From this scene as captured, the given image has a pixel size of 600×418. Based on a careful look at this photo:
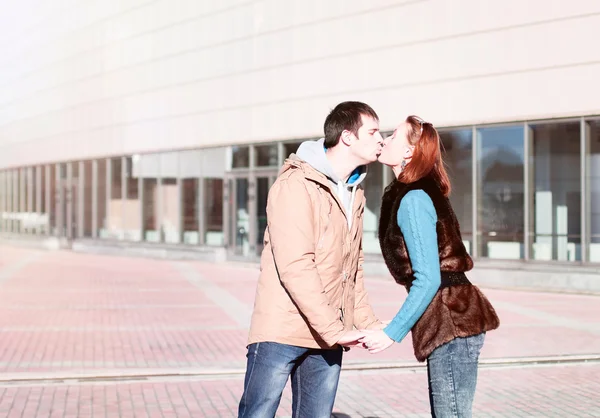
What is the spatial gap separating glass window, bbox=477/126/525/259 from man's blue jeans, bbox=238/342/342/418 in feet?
54.2

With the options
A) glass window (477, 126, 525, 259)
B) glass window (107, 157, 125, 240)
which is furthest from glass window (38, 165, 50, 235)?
glass window (477, 126, 525, 259)

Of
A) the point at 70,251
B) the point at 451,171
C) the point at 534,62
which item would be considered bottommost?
the point at 70,251

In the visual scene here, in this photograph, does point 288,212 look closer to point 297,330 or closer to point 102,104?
point 297,330

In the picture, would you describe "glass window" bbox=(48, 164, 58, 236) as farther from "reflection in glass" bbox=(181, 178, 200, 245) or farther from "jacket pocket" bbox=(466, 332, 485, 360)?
"jacket pocket" bbox=(466, 332, 485, 360)

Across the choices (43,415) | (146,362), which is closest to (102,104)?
(146,362)

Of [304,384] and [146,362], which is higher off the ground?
[304,384]

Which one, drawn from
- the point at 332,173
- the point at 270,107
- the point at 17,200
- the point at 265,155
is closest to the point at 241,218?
the point at 265,155

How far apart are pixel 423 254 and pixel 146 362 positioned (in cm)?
643

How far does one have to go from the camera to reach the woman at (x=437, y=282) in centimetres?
400

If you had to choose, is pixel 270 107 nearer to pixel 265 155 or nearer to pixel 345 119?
pixel 265 155

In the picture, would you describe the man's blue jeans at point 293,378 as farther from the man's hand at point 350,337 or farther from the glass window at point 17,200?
the glass window at point 17,200

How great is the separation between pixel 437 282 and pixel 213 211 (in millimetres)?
26110

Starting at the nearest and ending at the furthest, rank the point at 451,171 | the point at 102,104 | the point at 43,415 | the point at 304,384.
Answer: the point at 304,384
the point at 43,415
the point at 451,171
the point at 102,104

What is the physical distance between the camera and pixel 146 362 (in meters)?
9.88
